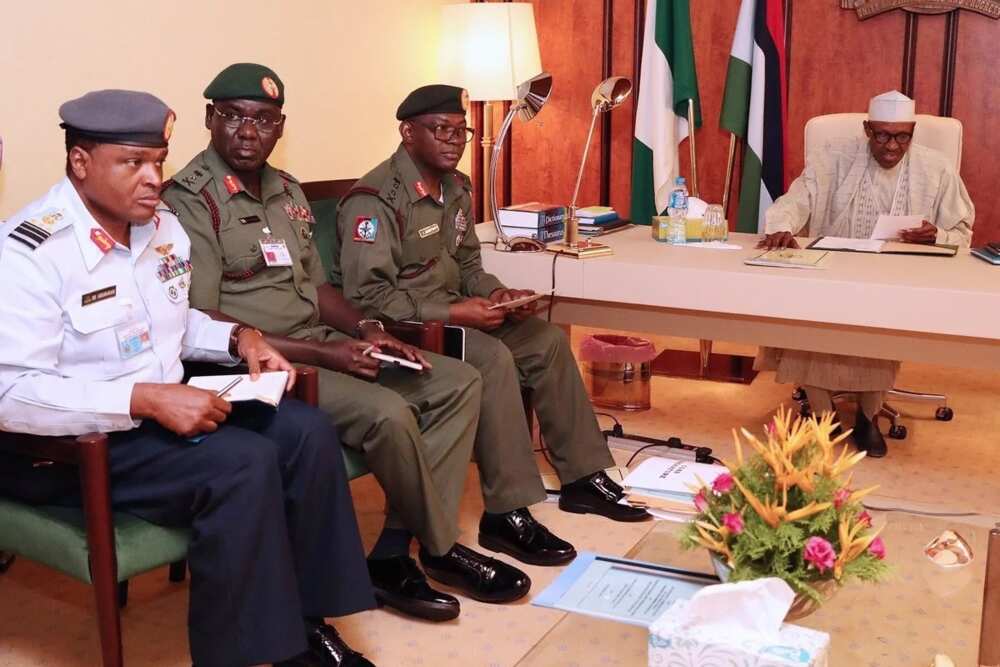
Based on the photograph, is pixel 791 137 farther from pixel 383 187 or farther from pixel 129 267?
pixel 129 267

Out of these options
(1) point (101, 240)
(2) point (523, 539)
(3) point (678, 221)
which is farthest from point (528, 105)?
(1) point (101, 240)

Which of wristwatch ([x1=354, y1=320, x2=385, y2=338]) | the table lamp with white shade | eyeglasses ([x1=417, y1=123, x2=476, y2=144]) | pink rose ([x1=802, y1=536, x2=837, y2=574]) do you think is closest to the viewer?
pink rose ([x1=802, y1=536, x2=837, y2=574])

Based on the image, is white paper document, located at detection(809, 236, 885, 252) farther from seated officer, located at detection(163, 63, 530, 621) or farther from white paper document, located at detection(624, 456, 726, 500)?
white paper document, located at detection(624, 456, 726, 500)

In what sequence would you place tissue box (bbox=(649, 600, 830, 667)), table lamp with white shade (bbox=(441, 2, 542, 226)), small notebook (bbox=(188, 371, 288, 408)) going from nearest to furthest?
tissue box (bbox=(649, 600, 830, 667)) < small notebook (bbox=(188, 371, 288, 408)) < table lamp with white shade (bbox=(441, 2, 542, 226))

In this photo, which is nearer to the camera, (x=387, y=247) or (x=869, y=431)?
(x=387, y=247)

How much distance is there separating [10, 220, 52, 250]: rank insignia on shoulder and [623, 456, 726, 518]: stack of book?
1194 mm

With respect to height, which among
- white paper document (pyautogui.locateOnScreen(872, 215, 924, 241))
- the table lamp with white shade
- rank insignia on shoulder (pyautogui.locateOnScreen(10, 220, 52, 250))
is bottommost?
white paper document (pyautogui.locateOnScreen(872, 215, 924, 241))

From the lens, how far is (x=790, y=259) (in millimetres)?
3234

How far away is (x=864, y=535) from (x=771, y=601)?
0.24 meters

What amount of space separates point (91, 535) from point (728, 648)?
1.17 meters

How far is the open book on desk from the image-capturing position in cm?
340

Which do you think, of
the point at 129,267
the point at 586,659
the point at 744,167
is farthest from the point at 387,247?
the point at 744,167

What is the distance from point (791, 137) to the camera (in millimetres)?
4965

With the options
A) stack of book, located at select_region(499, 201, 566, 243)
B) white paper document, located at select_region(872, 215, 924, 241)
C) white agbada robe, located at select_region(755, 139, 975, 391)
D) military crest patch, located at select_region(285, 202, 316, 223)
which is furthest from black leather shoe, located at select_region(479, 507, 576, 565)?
white paper document, located at select_region(872, 215, 924, 241)
